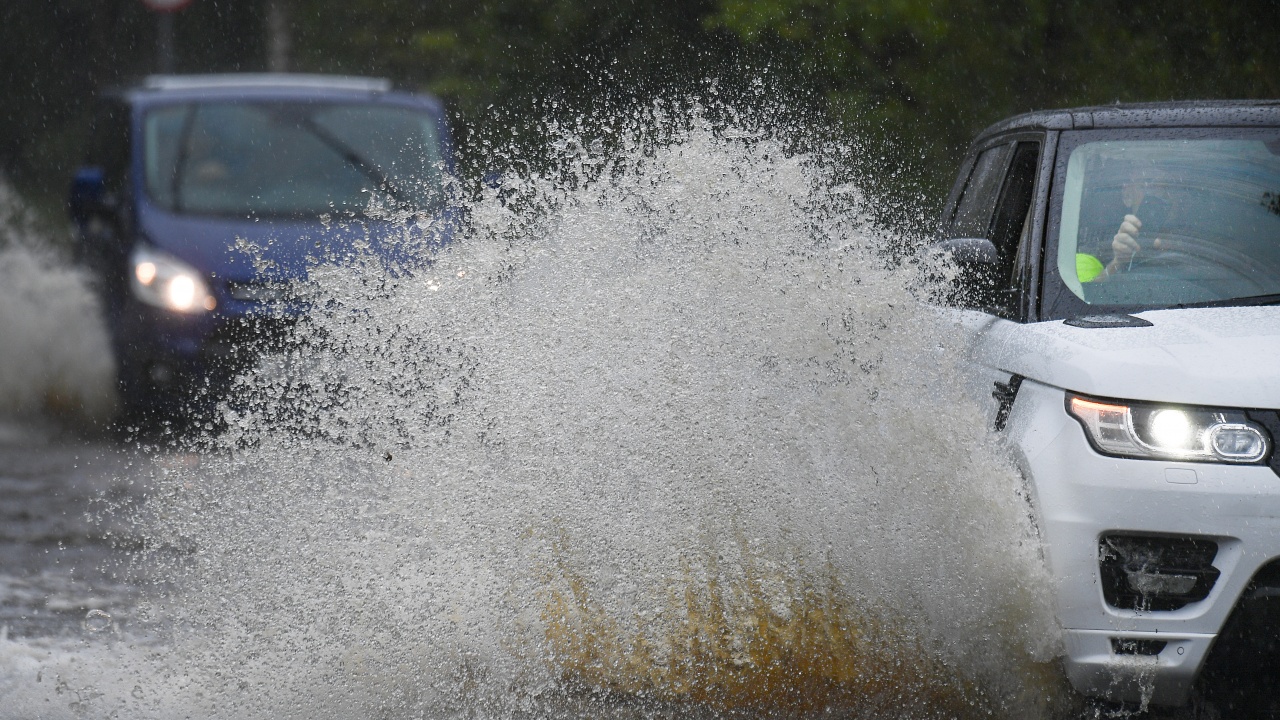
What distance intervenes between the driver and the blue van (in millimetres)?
4769

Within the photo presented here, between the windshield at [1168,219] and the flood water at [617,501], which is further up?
the windshield at [1168,219]

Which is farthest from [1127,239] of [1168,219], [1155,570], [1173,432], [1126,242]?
[1155,570]

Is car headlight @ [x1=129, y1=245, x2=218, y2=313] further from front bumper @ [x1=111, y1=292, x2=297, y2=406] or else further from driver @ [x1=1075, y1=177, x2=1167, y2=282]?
driver @ [x1=1075, y1=177, x2=1167, y2=282]

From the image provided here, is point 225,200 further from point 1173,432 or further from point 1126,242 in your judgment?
point 1173,432

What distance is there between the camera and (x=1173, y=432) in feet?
11.4

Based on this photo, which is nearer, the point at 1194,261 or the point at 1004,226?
the point at 1194,261

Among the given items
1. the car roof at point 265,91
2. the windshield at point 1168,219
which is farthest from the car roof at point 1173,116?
the car roof at point 265,91

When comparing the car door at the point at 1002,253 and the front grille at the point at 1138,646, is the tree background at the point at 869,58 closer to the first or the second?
the car door at the point at 1002,253

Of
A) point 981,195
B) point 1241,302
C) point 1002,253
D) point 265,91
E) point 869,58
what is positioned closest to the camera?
point 1241,302

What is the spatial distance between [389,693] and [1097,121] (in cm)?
255

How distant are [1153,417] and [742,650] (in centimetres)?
122

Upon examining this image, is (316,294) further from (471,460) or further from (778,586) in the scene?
(778,586)

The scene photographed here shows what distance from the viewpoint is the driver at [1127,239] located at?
4.14 metres

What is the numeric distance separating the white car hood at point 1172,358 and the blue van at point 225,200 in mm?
5103
